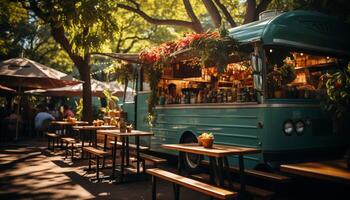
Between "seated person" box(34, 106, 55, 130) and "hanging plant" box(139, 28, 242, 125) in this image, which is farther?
"seated person" box(34, 106, 55, 130)

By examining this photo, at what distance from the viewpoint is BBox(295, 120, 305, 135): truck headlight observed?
5910 mm

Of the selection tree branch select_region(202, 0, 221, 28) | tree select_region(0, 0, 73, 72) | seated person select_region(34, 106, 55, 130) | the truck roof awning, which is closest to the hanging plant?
the truck roof awning

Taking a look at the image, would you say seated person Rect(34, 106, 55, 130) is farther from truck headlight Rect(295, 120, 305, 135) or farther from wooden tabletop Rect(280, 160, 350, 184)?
wooden tabletop Rect(280, 160, 350, 184)

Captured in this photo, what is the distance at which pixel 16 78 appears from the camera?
1312 centimetres

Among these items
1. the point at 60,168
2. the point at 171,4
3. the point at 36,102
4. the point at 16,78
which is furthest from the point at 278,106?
the point at 36,102

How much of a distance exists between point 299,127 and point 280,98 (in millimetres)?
625

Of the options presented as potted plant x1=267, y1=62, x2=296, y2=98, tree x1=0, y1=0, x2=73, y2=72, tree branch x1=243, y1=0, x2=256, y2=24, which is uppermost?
tree x1=0, y1=0, x2=73, y2=72

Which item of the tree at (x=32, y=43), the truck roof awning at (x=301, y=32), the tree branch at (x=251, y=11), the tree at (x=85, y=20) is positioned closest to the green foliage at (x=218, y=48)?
the truck roof awning at (x=301, y=32)

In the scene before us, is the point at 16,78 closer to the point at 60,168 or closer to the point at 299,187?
the point at 60,168

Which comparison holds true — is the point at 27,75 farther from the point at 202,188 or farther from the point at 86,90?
the point at 202,188

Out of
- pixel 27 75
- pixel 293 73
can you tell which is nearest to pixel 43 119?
pixel 27 75

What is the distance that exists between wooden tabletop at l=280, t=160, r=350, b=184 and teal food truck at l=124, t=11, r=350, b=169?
7.18ft

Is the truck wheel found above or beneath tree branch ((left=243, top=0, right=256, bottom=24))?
beneath

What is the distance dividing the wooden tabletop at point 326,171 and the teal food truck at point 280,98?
2.19 meters
